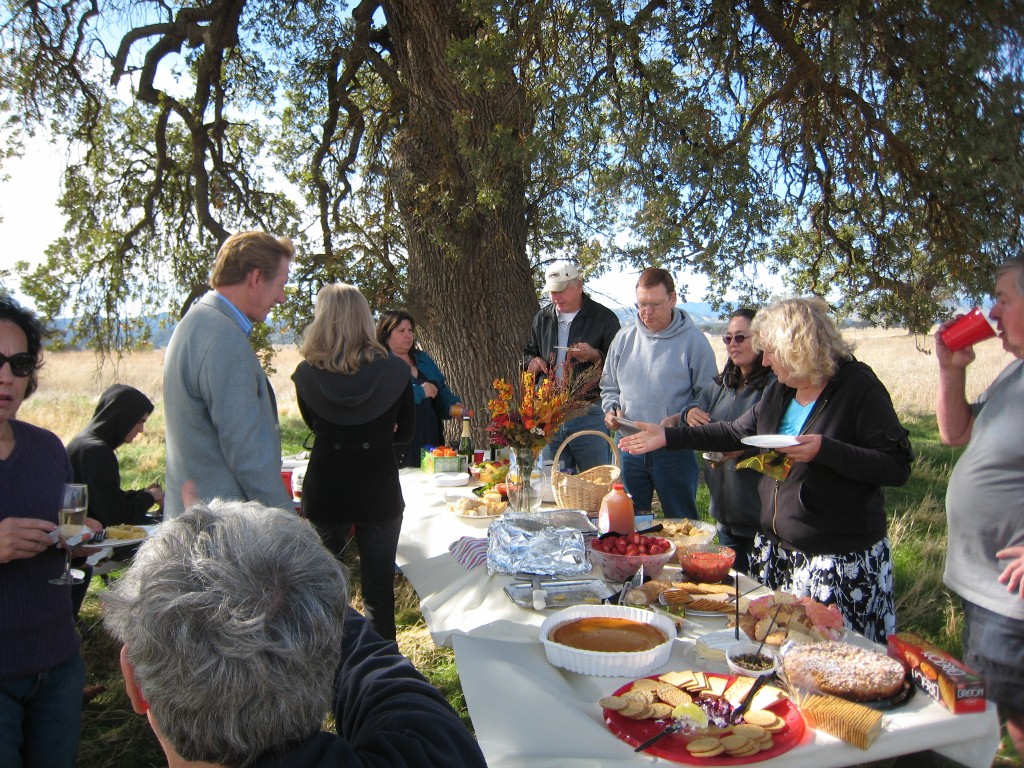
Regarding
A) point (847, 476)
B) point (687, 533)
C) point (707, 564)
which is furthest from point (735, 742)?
point (687, 533)

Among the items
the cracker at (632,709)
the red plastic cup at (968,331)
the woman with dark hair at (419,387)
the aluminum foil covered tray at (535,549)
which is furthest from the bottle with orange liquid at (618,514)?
the woman with dark hair at (419,387)

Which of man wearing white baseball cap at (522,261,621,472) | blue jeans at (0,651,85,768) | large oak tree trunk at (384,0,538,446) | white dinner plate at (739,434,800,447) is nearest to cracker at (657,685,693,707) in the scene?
white dinner plate at (739,434,800,447)

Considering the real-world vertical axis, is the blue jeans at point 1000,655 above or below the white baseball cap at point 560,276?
below

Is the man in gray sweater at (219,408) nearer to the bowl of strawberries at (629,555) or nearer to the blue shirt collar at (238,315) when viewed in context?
the blue shirt collar at (238,315)

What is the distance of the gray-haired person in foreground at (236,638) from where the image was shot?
0.93 m

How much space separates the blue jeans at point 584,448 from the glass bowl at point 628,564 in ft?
6.56

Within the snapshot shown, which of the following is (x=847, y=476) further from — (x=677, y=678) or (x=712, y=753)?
(x=712, y=753)

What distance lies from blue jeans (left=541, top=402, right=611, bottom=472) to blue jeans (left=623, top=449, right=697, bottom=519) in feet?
0.89

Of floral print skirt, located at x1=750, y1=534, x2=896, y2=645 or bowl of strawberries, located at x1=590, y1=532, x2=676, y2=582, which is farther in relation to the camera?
floral print skirt, located at x1=750, y1=534, x2=896, y2=645

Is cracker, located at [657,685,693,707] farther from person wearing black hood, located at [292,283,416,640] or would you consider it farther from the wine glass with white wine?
person wearing black hood, located at [292,283,416,640]

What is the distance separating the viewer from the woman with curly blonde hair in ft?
7.72

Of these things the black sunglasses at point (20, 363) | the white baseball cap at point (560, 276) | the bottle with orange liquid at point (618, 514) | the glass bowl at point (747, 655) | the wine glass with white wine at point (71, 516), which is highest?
the white baseball cap at point (560, 276)

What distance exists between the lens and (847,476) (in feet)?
7.72

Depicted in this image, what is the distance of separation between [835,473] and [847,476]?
0.08 meters
